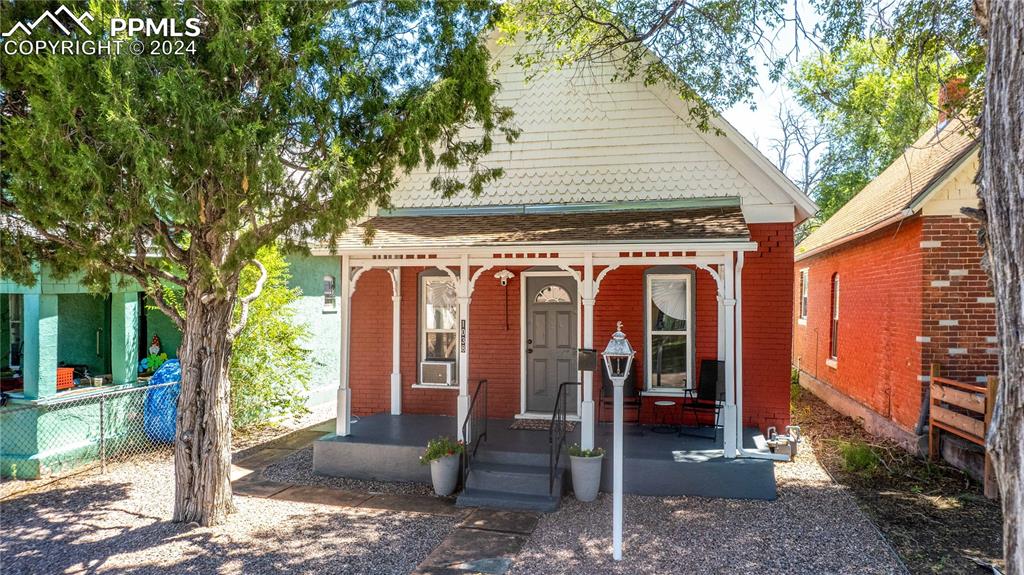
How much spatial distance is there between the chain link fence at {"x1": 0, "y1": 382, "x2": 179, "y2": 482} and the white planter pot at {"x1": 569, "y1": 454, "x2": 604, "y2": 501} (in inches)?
251

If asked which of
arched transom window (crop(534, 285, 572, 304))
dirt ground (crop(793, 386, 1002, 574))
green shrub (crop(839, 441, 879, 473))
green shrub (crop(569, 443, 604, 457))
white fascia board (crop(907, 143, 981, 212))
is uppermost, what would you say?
white fascia board (crop(907, 143, 981, 212))

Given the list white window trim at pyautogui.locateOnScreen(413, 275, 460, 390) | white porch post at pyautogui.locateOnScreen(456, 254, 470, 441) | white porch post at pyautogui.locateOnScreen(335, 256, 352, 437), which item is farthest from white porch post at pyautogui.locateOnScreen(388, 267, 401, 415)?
white porch post at pyautogui.locateOnScreen(456, 254, 470, 441)

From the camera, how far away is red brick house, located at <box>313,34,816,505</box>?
28.8 feet

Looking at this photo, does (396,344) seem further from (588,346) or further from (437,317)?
(588,346)

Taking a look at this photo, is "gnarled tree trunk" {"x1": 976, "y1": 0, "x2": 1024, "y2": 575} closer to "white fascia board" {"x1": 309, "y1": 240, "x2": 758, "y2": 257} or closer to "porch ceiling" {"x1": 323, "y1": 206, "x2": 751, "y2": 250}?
"white fascia board" {"x1": 309, "y1": 240, "x2": 758, "y2": 257}

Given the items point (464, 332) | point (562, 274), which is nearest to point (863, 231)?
point (562, 274)

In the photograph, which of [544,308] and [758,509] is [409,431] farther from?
[758,509]

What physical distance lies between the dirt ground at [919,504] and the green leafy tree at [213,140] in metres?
6.30

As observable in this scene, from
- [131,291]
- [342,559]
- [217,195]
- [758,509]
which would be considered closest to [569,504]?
[758,509]

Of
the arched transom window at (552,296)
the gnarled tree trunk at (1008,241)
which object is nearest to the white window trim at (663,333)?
the arched transom window at (552,296)

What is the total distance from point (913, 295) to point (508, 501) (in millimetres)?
7054

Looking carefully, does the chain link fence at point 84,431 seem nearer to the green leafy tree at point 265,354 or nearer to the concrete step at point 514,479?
the green leafy tree at point 265,354

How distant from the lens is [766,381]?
376 inches

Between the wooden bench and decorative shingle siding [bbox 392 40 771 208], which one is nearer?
the wooden bench
